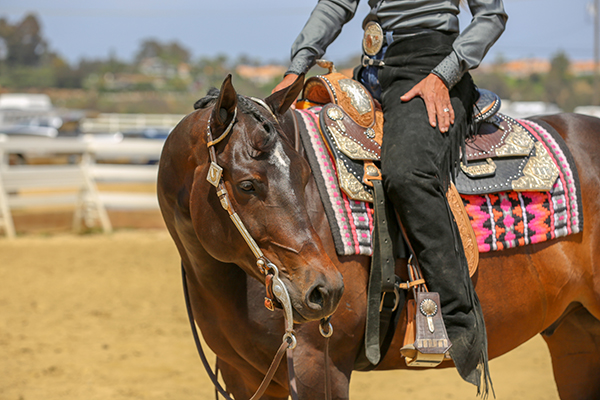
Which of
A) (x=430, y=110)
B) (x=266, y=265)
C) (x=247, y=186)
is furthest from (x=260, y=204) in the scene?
(x=430, y=110)

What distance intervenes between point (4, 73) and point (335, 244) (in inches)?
3579

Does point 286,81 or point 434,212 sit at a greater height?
point 286,81

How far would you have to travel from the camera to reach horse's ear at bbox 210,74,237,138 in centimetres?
189

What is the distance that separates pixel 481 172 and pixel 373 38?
2.48 ft

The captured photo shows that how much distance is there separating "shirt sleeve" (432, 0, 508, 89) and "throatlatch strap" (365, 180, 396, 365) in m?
0.57

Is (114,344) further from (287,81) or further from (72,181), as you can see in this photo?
(72,181)

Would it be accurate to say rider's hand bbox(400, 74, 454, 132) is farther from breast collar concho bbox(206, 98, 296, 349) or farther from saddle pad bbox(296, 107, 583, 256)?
breast collar concho bbox(206, 98, 296, 349)

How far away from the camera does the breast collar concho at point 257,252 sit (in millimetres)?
1821

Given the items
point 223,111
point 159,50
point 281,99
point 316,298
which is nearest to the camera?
point 316,298

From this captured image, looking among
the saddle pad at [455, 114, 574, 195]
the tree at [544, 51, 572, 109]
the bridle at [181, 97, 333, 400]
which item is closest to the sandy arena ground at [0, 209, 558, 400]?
the saddle pad at [455, 114, 574, 195]

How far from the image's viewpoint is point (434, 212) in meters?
2.21

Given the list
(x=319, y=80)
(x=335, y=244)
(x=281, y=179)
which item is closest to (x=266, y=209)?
(x=281, y=179)

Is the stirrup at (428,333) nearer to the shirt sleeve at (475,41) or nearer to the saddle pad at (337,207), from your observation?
the saddle pad at (337,207)

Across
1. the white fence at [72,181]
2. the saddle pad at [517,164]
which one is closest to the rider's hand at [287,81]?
the saddle pad at [517,164]
